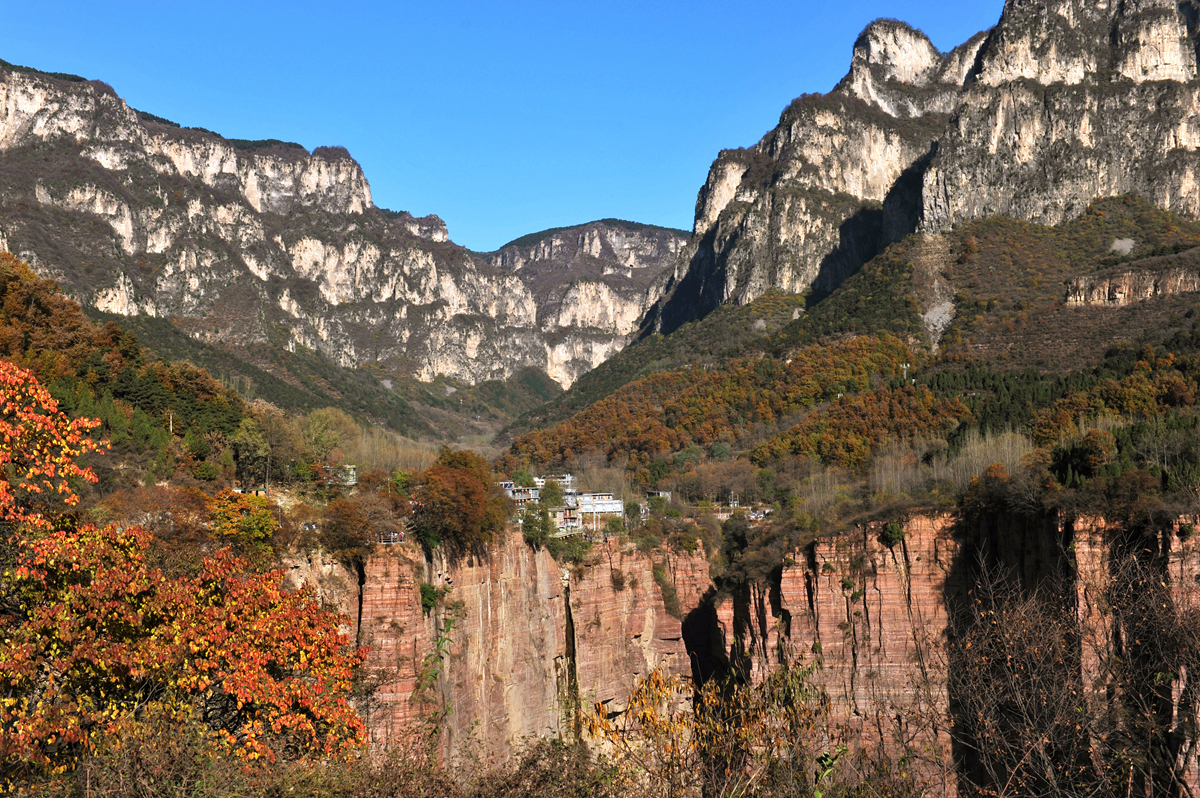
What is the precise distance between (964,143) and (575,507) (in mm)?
76589

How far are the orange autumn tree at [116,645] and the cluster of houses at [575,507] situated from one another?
1498 inches

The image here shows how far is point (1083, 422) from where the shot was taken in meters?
57.8

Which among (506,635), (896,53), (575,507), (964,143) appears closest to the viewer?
(506,635)

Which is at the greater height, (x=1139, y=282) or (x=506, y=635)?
(x=1139, y=282)

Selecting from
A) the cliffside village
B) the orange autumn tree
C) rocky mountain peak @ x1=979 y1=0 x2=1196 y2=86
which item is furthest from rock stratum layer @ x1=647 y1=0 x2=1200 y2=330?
the orange autumn tree

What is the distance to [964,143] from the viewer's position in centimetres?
11875

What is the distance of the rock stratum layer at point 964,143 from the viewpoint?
114125 millimetres

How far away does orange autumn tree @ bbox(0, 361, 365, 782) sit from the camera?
46.9 feet

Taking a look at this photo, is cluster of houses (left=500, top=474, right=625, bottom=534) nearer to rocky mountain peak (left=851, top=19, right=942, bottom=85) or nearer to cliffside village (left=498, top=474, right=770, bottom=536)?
cliffside village (left=498, top=474, right=770, bottom=536)

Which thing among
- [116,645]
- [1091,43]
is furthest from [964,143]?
[116,645]

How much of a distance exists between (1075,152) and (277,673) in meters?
116

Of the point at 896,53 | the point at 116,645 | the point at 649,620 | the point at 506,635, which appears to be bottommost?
the point at 649,620

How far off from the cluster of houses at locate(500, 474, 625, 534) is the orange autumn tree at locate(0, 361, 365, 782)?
1498 inches

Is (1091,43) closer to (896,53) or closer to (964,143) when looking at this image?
(964,143)
